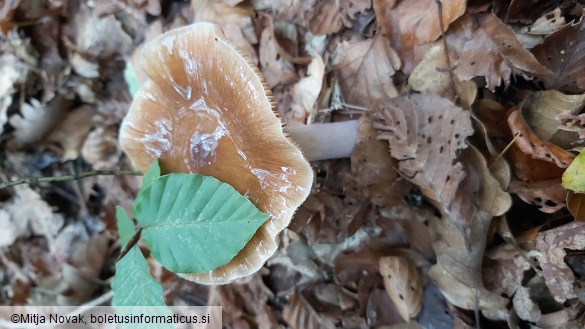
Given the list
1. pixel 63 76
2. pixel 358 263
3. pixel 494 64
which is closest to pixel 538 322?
pixel 358 263

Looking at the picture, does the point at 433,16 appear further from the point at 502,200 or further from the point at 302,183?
the point at 302,183

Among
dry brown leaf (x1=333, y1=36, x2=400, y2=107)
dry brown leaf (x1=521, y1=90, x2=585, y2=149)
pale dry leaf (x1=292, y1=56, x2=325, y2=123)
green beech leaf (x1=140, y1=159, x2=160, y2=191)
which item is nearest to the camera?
dry brown leaf (x1=521, y1=90, x2=585, y2=149)

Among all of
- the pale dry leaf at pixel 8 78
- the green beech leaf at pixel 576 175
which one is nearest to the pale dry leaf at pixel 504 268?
the green beech leaf at pixel 576 175

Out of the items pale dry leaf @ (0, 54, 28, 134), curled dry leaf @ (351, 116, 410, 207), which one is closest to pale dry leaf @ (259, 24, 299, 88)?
curled dry leaf @ (351, 116, 410, 207)

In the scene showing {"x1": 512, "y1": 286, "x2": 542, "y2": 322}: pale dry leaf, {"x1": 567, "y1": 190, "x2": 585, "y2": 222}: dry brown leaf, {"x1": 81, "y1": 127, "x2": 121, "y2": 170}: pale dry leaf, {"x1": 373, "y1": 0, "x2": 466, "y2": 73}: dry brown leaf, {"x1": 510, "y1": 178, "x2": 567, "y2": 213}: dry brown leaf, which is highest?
{"x1": 373, "y1": 0, "x2": 466, "y2": 73}: dry brown leaf

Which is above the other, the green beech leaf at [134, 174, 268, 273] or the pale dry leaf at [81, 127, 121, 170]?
the green beech leaf at [134, 174, 268, 273]

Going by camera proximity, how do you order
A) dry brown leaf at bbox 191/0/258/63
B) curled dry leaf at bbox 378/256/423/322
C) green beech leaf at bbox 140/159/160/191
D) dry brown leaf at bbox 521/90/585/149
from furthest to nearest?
dry brown leaf at bbox 191/0/258/63 → curled dry leaf at bbox 378/256/423/322 → green beech leaf at bbox 140/159/160/191 → dry brown leaf at bbox 521/90/585/149

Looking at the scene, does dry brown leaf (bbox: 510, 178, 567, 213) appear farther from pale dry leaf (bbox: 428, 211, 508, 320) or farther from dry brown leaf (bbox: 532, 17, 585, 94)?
dry brown leaf (bbox: 532, 17, 585, 94)
